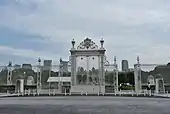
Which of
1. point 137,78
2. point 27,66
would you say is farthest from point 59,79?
point 137,78

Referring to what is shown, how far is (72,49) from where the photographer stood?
39.7 meters

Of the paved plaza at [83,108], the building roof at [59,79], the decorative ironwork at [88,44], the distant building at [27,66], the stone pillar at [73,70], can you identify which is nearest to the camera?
the paved plaza at [83,108]

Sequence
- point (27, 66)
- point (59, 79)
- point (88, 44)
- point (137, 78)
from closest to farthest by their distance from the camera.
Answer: point (137, 78)
point (88, 44)
point (59, 79)
point (27, 66)

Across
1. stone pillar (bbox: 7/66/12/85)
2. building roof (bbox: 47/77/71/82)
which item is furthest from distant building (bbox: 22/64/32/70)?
building roof (bbox: 47/77/71/82)

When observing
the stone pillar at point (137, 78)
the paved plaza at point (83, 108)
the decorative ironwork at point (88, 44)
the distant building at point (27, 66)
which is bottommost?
the paved plaza at point (83, 108)

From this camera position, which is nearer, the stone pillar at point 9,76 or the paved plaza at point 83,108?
the paved plaza at point 83,108

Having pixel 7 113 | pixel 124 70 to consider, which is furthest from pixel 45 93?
pixel 7 113

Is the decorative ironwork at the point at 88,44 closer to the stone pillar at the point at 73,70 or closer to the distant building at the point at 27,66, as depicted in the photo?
the stone pillar at the point at 73,70

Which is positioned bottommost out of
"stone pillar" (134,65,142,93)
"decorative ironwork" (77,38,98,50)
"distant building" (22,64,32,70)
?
"stone pillar" (134,65,142,93)

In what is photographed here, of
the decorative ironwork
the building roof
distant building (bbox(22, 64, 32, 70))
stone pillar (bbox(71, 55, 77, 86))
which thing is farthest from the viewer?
the building roof

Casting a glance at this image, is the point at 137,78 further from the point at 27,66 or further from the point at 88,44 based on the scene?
the point at 27,66

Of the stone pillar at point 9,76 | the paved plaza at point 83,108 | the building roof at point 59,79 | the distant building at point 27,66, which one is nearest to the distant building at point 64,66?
the building roof at point 59,79

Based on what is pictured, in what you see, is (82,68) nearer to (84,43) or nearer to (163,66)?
(84,43)

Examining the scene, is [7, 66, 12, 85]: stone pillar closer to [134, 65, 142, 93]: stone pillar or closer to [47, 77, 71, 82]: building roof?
[47, 77, 71, 82]: building roof
